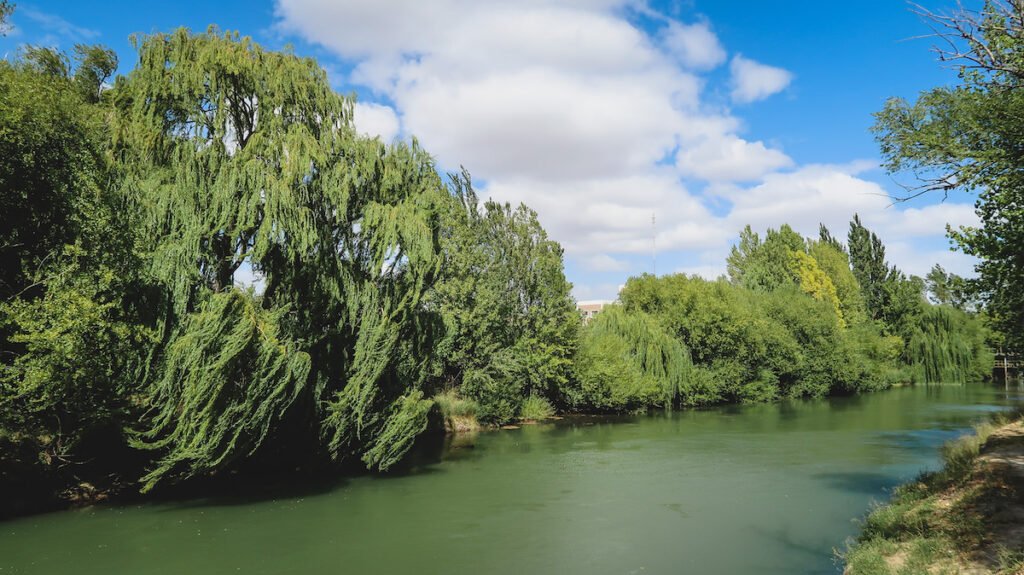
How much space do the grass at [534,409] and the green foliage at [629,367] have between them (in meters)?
1.77

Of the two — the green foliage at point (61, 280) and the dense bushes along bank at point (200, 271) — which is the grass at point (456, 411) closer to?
the dense bushes along bank at point (200, 271)

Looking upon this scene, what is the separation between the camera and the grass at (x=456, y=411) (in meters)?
A: 29.2

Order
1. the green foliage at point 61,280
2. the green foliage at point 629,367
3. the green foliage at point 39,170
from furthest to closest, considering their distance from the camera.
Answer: the green foliage at point 629,367 → the green foliage at point 39,170 → the green foliage at point 61,280

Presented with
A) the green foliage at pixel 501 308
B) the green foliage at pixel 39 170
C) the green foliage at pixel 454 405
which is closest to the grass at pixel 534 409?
the green foliage at pixel 501 308

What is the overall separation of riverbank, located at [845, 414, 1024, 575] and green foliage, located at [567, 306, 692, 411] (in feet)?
68.4

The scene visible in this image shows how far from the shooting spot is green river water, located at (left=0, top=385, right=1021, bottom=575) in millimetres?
11781

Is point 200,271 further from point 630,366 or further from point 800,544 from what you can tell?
point 630,366

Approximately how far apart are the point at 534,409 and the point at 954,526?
24073 millimetres

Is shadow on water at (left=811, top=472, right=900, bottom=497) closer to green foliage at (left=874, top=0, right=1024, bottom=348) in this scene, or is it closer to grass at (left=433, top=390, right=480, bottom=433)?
green foliage at (left=874, top=0, right=1024, bottom=348)

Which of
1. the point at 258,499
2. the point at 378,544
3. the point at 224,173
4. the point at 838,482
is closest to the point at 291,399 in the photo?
the point at 258,499

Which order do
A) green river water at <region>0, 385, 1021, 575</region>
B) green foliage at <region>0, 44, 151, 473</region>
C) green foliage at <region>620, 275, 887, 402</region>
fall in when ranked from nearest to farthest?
1. green river water at <region>0, 385, 1021, 575</region>
2. green foliage at <region>0, 44, 151, 473</region>
3. green foliage at <region>620, 275, 887, 402</region>

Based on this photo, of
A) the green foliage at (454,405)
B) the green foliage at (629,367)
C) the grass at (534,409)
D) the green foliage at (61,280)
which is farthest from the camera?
the green foliage at (629,367)

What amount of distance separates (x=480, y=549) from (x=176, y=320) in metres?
8.78

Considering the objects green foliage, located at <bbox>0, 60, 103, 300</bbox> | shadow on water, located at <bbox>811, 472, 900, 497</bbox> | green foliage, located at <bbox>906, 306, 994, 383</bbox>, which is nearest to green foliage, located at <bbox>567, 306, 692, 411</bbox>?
shadow on water, located at <bbox>811, 472, 900, 497</bbox>
